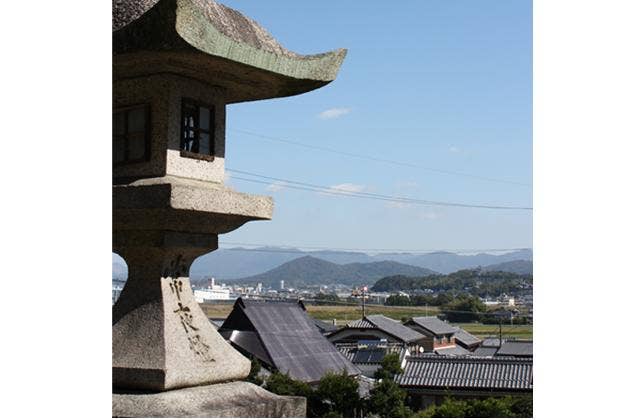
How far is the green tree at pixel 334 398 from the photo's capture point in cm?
1314

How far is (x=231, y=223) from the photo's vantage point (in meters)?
5.47

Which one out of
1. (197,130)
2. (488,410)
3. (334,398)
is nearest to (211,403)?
(197,130)

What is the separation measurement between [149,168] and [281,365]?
1189cm

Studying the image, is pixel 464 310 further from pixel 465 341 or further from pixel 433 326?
pixel 433 326

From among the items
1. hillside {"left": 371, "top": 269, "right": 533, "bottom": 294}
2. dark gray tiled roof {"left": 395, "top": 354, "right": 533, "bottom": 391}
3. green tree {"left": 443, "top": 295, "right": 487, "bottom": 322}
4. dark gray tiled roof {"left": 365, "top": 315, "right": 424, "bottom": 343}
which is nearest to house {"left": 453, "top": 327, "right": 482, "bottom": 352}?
dark gray tiled roof {"left": 365, "top": 315, "right": 424, "bottom": 343}

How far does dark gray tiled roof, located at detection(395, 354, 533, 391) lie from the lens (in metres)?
15.9

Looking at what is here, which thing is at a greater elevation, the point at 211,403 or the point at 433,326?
the point at 211,403

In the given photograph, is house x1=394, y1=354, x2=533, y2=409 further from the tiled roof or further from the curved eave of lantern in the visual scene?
the curved eave of lantern

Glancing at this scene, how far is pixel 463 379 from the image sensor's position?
640 inches

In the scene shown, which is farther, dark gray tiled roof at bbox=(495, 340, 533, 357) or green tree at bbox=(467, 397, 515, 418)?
dark gray tiled roof at bbox=(495, 340, 533, 357)

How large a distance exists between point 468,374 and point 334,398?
4322 millimetres

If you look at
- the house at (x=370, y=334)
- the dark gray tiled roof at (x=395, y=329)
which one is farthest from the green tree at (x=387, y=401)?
the dark gray tiled roof at (x=395, y=329)

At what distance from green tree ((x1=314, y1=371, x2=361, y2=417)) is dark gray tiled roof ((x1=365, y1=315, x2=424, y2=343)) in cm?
1572

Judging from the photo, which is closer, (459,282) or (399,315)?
(399,315)
